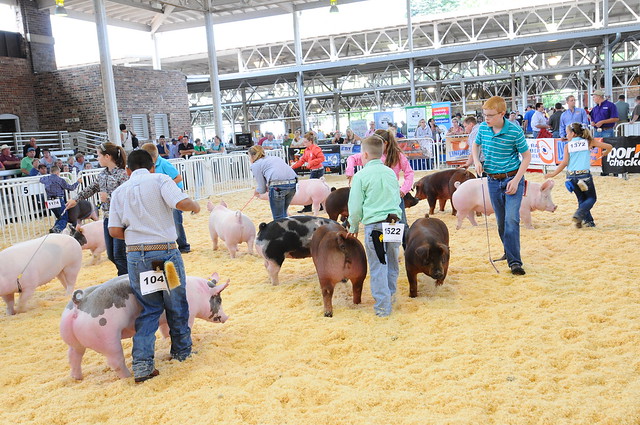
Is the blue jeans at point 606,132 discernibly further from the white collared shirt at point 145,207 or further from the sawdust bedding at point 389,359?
the white collared shirt at point 145,207

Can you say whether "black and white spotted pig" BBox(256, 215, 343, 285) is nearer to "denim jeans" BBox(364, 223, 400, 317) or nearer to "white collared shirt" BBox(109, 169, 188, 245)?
"denim jeans" BBox(364, 223, 400, 317)

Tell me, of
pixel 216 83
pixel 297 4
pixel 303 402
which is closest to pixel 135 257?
pixel 303 402

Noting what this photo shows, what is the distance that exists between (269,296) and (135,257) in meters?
2.13

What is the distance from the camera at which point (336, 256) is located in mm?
4746

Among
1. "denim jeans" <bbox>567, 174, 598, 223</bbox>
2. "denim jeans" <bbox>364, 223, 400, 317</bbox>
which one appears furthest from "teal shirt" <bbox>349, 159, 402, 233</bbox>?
"denim jeans" <bbox>567, 174, 598, 223</bbox>

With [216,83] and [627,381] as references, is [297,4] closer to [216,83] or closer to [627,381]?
[216,83]

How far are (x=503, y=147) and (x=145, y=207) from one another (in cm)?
355

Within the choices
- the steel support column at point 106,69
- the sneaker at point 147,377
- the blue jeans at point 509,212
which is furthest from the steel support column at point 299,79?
the sneaker at point 147,377

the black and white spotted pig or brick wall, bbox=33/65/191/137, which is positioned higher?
brick wall, bbox=33/65/191/137

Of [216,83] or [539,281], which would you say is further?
[216,83]

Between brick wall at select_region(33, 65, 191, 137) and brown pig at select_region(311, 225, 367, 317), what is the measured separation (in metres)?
19.5

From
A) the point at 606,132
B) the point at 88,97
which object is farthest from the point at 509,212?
the point at 88,97

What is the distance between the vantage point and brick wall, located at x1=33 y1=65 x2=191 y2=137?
2212cm

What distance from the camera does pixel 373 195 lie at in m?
4.63
